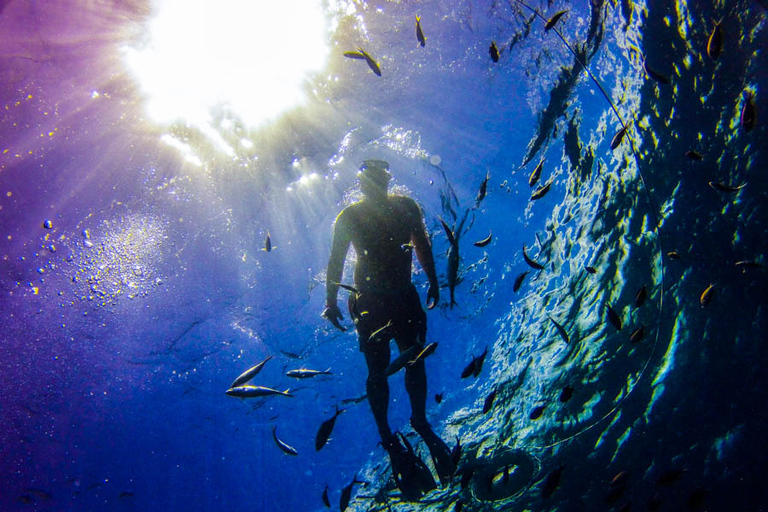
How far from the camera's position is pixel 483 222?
11.3 m

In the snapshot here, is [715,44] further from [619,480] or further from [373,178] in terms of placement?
[619,480]

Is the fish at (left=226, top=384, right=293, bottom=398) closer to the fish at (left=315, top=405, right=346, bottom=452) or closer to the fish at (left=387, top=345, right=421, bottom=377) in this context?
the fish at (left=315, top=405, right=346, bottom=452)

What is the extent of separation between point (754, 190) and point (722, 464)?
5.45m

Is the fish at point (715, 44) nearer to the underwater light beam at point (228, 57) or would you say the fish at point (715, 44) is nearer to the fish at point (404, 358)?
the fish at point (404, 358)

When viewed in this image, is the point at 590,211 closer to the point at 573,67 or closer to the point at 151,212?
the point at 573,67

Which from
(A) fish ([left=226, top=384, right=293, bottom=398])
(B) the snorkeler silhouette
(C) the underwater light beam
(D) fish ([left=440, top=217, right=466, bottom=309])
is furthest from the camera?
(C) the underwater light beam

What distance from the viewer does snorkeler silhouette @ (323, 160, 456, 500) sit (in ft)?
17.5

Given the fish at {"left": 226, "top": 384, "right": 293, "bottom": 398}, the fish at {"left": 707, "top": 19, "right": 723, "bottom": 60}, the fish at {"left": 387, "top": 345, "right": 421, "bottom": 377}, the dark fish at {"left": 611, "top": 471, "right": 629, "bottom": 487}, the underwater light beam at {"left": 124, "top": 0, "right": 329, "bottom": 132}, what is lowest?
the dark fish at {"left": 611, "top": 471, "right": 629, "bottom": 487}

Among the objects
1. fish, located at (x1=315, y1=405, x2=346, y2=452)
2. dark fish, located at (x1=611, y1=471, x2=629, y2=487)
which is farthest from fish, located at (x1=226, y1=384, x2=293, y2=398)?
dark fish, located at (x1=611, y1=471, x2=629, y2=487)

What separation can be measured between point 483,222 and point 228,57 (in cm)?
885

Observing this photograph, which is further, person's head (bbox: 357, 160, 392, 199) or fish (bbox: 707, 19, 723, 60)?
person's head (bbox: 357, 160, 392, 199)

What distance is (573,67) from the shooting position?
306 inches

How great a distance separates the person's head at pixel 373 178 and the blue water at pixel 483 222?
13.1 ft

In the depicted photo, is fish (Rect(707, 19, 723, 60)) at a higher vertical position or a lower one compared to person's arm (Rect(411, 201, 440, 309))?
lower
